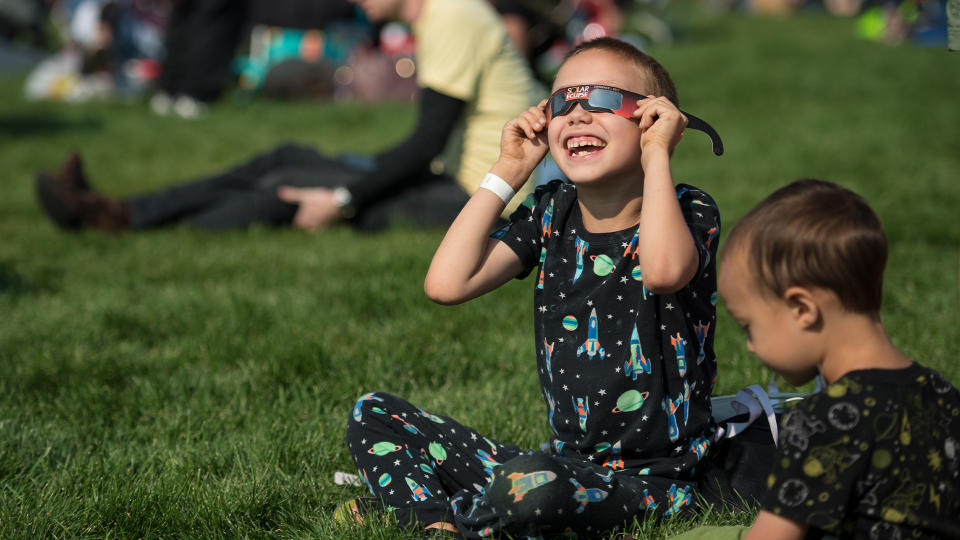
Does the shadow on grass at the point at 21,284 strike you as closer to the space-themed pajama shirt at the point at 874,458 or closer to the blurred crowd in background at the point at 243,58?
the space-themed pajama shirt at the point at 874,458

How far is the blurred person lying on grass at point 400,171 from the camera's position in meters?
4.66

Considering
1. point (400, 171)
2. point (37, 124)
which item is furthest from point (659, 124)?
point (37, 124)

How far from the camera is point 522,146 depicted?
2438 millimetres

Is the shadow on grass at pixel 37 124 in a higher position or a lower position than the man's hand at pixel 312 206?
lower

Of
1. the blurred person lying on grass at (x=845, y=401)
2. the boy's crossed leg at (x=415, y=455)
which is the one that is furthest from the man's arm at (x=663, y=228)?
the boy's crossed leg at (x=415, y=455)

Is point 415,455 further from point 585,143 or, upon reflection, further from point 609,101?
point 609,101

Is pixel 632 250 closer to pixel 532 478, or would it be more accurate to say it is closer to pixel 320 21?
pixel 532 478

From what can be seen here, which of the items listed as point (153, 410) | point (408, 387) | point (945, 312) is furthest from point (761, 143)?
point (153, 410)

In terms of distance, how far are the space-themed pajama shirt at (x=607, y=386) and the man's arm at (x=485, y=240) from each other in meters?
0.06

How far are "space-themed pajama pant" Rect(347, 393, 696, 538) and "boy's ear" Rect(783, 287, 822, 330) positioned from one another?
0.66 metres

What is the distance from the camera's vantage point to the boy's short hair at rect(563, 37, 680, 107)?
234 cm

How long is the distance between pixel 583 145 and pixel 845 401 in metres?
0.93

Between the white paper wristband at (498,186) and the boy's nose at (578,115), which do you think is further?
the white paper wristband at (498,186)

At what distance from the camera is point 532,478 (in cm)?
207
